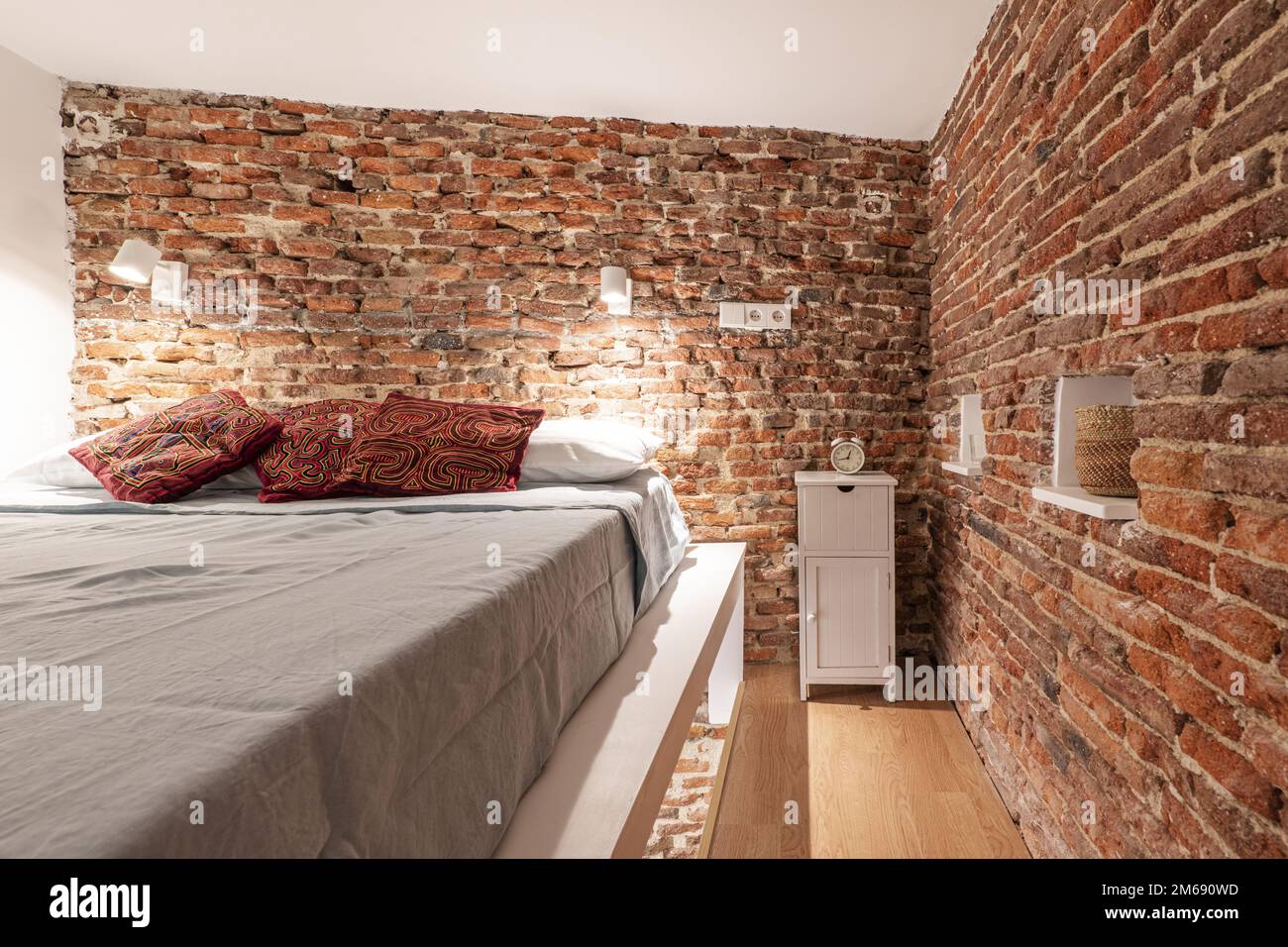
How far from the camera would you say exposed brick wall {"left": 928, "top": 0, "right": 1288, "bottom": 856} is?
2.97 ft

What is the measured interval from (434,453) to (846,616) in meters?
1.79

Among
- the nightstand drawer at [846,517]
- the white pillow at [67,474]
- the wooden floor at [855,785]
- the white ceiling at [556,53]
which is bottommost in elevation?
the wooden floor at [855,785]

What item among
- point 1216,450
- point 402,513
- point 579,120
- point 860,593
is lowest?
point 860,593

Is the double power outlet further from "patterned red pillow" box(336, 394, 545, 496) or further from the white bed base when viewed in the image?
the white bed base

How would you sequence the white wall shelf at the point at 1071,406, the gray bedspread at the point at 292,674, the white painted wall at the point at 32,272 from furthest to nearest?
the white painted wall at the point at 32,272, the white wall shelf at the point at 1071,406, the gray bedspread at the point at 292,674

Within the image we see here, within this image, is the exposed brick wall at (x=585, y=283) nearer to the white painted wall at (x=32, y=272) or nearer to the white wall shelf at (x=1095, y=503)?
the white painted wall at (x=32, y=272)

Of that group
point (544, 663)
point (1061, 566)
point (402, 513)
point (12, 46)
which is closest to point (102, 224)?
point (12, 46)

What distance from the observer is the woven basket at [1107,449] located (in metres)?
1.30

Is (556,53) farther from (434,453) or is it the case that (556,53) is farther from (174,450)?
(174,450)

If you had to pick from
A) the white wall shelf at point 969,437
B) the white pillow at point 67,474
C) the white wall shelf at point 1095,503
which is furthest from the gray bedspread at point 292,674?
the white wall shelf at point 969,437

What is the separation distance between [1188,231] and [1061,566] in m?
0.83

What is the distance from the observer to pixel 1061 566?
1.59 metres

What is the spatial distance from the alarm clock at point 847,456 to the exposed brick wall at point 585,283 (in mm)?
160
